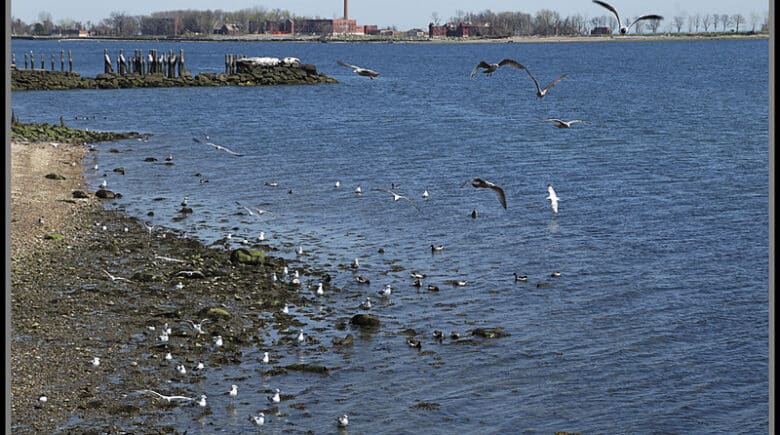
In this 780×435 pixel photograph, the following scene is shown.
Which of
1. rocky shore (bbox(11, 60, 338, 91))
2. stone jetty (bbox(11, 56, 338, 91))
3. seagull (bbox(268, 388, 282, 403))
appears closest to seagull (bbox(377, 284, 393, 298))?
seagull (bbox(268, 388, 282, 403))

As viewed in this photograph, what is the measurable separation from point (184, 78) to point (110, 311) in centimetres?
8067

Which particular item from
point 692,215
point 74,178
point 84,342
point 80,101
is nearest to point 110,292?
point 84,342

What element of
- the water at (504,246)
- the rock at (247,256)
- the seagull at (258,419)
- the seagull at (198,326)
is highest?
the rock at (247,256)

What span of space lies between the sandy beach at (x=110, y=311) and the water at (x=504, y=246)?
3.85ft

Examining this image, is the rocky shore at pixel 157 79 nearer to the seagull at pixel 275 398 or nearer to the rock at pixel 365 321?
the rock at pixel 365 321

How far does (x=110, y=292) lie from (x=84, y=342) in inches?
145

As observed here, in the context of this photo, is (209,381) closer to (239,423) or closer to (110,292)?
(239,423)

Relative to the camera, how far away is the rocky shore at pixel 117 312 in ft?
59.2

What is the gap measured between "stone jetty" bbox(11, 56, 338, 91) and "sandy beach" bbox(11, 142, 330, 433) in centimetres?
6191

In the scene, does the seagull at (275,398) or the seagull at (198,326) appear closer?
Result: the seagull at (275,398)

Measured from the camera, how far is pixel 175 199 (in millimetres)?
38000

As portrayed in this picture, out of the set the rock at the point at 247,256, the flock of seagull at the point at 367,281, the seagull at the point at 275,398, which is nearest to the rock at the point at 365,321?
the flock of seagull at the point at 367,281

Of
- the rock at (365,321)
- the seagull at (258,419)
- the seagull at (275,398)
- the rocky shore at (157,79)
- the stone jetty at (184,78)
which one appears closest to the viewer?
the seagull at (258,419)

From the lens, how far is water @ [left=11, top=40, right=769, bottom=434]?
63.5ft
